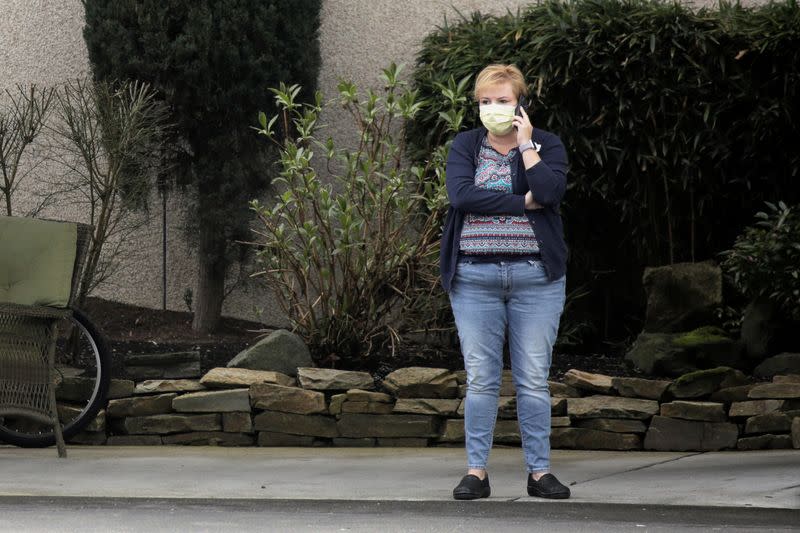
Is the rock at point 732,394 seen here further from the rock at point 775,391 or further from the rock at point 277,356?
the rock at point 277,356

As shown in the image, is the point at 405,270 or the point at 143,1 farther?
the point at 143,1

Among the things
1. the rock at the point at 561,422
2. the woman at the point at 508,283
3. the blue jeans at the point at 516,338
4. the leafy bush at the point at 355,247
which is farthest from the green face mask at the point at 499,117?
the rock at the point at 561,422

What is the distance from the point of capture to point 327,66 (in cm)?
829

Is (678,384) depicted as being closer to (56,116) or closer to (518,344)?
(518,344)

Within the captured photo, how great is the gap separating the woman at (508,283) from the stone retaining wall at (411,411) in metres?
1.58

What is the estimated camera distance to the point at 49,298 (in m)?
5.81

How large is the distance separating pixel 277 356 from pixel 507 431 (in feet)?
3.96

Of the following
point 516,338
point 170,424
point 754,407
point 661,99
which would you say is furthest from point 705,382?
point 170,424

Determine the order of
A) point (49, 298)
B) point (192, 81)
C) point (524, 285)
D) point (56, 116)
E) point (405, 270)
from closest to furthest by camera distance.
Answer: point (524, 285) → point (49, 298) → point (405, 270) → point (192, 81) → point (56, 116)

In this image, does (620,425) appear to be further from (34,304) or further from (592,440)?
(34,304)

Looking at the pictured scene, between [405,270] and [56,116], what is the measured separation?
2756 mm

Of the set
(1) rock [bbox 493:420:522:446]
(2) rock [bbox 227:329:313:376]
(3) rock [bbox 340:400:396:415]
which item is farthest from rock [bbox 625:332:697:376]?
(2) rock [bbox 227:329:313:376]

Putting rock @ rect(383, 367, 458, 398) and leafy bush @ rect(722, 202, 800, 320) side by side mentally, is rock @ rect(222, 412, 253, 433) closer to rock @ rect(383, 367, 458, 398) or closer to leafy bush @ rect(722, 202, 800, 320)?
rock @ rect(383, 367, 458, 398)

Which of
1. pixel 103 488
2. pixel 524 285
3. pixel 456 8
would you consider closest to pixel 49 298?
pixel 103 488
